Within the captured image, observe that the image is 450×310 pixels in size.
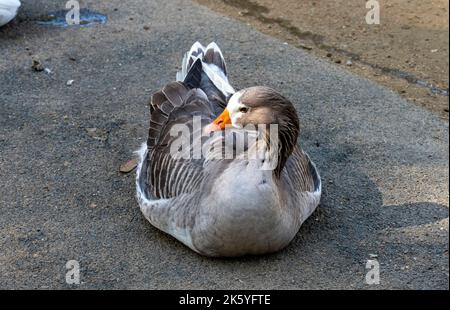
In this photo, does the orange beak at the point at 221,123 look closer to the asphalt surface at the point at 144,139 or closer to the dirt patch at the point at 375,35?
the asphalt surface at the point at 144,139

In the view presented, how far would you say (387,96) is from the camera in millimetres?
5820

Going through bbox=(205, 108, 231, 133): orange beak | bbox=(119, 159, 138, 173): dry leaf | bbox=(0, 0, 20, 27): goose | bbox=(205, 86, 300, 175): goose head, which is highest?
bbox=(205, 86, 300, 175): goose head

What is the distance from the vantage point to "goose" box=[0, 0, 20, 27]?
6.53 metres

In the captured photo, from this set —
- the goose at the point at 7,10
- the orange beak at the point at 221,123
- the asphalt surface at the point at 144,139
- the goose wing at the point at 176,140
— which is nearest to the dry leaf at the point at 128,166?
the asphalt surface at the point at 144,139

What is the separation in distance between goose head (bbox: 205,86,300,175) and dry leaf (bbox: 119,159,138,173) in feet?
4.13

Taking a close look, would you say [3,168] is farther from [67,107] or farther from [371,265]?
[371,265]

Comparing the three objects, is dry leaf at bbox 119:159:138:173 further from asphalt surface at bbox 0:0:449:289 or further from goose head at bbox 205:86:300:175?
goose head at bbox 205:86:300:175

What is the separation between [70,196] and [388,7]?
403cm

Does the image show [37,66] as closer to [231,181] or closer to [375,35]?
[231,181]

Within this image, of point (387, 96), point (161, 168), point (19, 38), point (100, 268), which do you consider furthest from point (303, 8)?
point (100, 268)

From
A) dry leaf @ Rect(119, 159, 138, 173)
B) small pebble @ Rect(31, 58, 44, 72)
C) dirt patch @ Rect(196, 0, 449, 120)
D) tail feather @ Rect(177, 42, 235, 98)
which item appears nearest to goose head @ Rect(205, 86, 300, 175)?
tail feather @ Rect(177, 42, 235, 98)

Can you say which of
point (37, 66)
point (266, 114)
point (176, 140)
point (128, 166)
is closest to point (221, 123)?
point (266, 114)

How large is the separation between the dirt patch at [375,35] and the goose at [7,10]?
83.1 inches
